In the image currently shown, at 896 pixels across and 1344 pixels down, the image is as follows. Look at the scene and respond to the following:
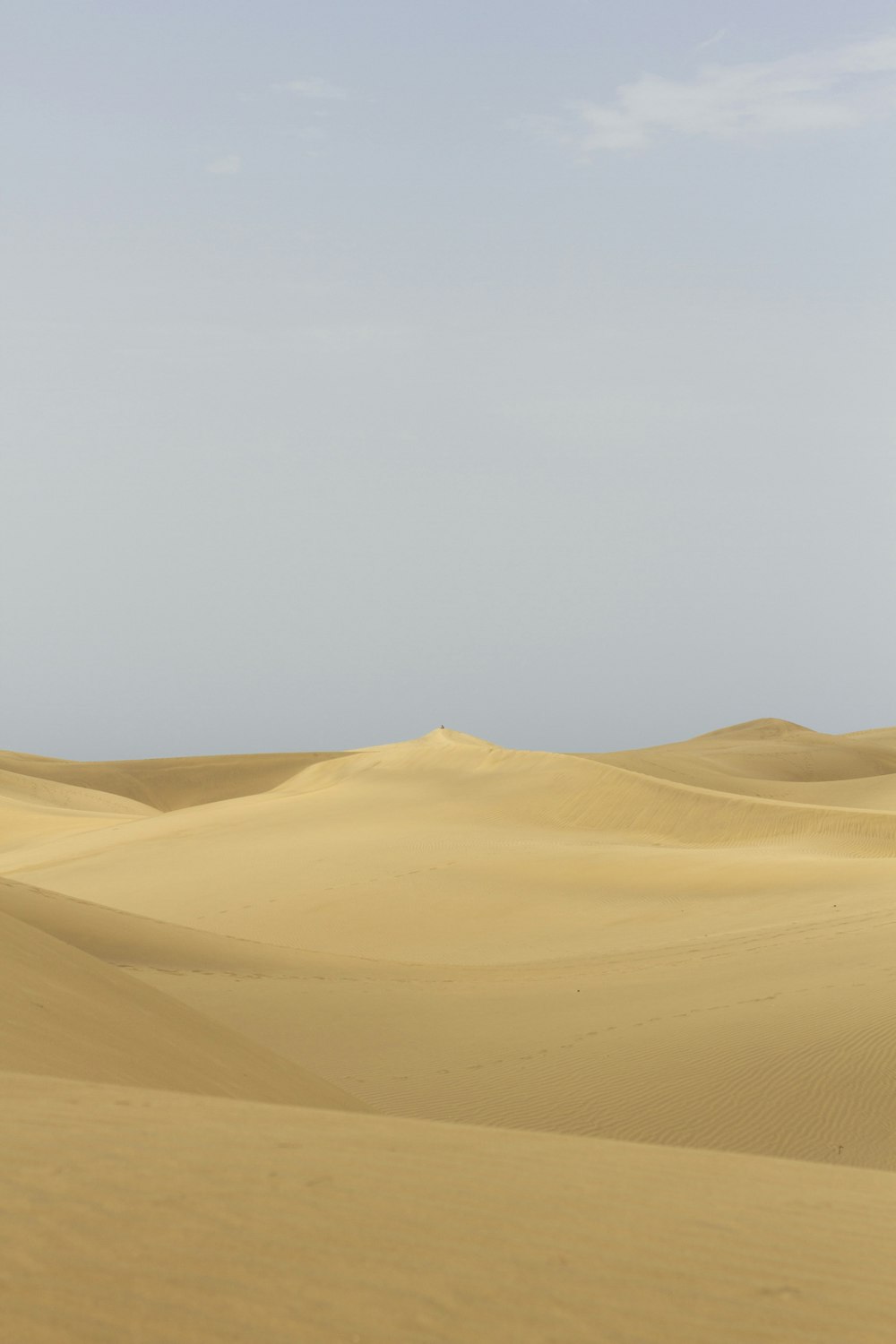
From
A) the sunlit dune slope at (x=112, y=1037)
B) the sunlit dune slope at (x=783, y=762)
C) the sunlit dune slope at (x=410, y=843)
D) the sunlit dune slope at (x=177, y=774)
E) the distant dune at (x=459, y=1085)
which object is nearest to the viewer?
the distant dune at (x=459, y=1085)

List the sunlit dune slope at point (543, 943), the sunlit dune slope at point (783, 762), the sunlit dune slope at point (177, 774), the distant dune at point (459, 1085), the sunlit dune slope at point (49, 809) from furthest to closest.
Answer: the sunlit dune slope at point (177, 774) → the sunlit dune slope at point (783, 762) → the sunlit dune slope at point (49, 809) → the sunlit dune slope at point (543, 943) → the distant dune at point (459, 1085)

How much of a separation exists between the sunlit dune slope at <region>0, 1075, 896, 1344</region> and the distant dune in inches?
0.5

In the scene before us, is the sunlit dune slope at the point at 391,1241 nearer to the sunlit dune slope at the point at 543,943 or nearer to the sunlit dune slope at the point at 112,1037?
the sunlit dune slope at the point at 112,1037

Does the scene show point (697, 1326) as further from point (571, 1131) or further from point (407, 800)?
point (407, 800)

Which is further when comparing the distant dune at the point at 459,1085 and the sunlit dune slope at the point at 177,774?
the sunlit dune slope at the point at 177,774

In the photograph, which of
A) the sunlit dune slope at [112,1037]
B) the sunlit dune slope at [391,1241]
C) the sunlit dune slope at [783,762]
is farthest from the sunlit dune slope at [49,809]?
the sunlit dune slope at [391,1241]

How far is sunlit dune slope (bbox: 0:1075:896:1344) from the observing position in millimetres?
2898

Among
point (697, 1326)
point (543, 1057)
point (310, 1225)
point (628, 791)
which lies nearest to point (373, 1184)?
point (310, 1225)

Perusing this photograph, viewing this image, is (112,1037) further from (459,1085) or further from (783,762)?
(783,762)

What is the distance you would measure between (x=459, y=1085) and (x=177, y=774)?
46418mm

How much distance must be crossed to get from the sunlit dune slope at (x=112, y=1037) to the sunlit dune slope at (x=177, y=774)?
4404 cm

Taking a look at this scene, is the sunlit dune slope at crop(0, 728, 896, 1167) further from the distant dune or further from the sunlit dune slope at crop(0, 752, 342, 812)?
the sunlit dune slope at crop(0, 752, 342, 812)

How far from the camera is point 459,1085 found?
974 centimetres

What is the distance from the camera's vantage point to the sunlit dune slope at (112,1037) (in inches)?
256
